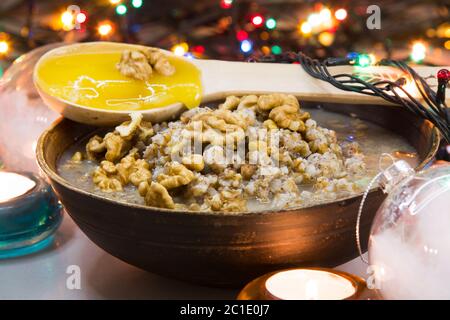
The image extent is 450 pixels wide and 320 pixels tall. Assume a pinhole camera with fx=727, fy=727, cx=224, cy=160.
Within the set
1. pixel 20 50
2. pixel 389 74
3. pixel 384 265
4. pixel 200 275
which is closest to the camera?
pixel 384 265

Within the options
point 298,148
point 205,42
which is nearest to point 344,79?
point 298,148

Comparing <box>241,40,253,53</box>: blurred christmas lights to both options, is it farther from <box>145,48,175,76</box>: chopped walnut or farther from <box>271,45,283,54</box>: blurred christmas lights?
<box>145,48,175,76</box>: chopped walnut

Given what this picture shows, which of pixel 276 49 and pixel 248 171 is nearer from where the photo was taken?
pixel 248 171

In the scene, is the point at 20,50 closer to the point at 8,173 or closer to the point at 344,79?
the point at 8,173

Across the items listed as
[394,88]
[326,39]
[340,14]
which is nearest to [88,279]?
[394,88]

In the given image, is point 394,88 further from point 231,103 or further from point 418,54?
point 418,54
